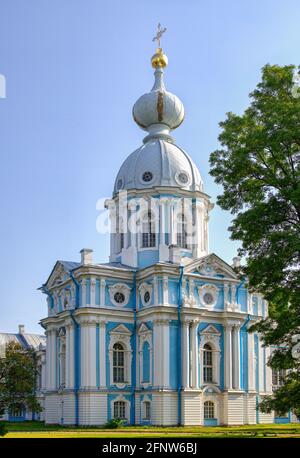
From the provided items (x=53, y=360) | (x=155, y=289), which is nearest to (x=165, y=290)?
(x=155, y=289)

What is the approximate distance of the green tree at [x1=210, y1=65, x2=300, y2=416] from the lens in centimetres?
2300

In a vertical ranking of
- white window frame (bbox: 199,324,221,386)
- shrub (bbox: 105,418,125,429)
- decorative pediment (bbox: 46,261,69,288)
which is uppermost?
decorative pediment (bbox: 46,261,69,288)

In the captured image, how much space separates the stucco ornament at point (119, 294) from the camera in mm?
43406

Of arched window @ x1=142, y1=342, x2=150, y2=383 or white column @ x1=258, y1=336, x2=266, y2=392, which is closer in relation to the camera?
arched window @ x1=142, y1=342, x2=150, y2=383

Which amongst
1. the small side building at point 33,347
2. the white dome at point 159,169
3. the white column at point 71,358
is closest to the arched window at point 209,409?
the white column at point 71,358

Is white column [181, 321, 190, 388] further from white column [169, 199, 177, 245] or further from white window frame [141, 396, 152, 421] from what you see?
white column [169, 199, 177, 245]

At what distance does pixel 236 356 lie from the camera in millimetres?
44250

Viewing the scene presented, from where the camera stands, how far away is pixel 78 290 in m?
43.3

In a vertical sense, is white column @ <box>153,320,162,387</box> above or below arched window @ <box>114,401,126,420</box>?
above

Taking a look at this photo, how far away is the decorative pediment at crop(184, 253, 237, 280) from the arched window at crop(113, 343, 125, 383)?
6.51 m

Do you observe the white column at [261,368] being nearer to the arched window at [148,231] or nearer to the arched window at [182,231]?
the arched window at [182,231]

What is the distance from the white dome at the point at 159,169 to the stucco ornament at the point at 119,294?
7.69 m

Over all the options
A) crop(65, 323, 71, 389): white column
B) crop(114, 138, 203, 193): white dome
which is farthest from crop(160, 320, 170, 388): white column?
crop(114, 138, 203, 193): white dome

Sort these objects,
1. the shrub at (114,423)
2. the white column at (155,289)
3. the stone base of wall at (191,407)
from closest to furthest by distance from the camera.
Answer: the shrub at (114,423), the stone base of wall at (191,407), the white column at (155,289)
